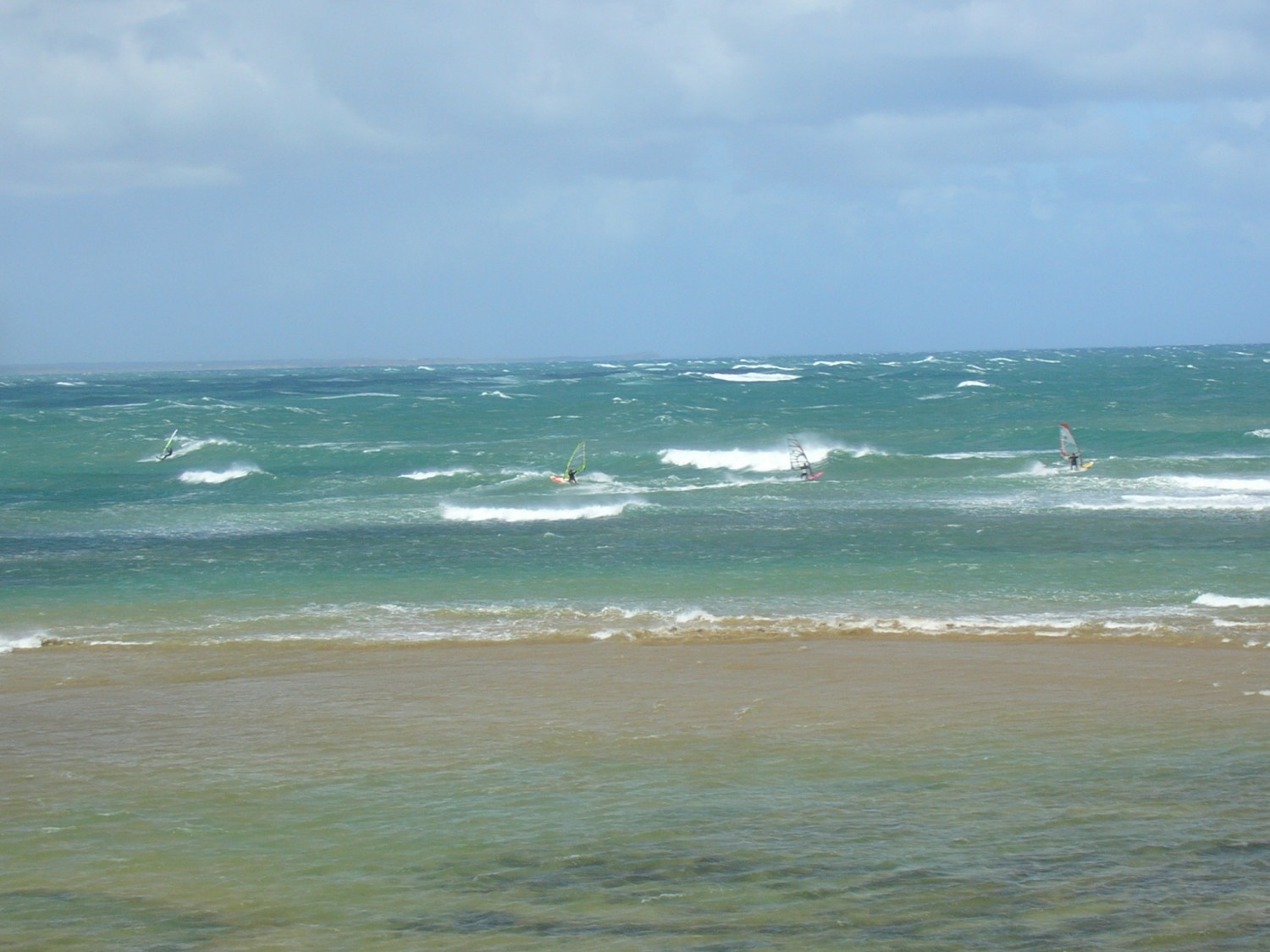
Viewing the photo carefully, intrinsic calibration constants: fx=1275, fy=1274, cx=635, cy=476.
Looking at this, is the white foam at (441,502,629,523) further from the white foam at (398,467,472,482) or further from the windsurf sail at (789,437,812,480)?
the windsurf sail at (789,437,812,480)

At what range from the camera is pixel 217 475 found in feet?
141

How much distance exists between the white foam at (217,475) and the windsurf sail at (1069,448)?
2648 cm

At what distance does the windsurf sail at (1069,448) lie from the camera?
128ft

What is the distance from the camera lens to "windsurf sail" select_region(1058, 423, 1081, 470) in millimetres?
38875

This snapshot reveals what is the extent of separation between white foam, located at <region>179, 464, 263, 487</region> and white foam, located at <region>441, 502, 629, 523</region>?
445 inches

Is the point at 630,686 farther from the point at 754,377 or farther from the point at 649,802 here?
the point at 754,377

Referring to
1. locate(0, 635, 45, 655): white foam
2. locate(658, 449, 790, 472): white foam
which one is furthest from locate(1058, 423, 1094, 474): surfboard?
locate(0, 635, 45, 655): white foam

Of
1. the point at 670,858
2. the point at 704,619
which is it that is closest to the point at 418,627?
the point at 704,619

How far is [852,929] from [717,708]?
6.07m

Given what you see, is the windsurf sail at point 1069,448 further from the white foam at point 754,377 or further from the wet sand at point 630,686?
the white foam at point 754,377

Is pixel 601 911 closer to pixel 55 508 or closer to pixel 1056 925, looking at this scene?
pixel 1056 925

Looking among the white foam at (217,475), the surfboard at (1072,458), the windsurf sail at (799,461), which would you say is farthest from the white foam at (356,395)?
the surfboard at (1072,458)

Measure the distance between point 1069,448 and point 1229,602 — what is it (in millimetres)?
25183

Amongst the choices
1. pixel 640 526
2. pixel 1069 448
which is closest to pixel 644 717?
pixel 640 526
